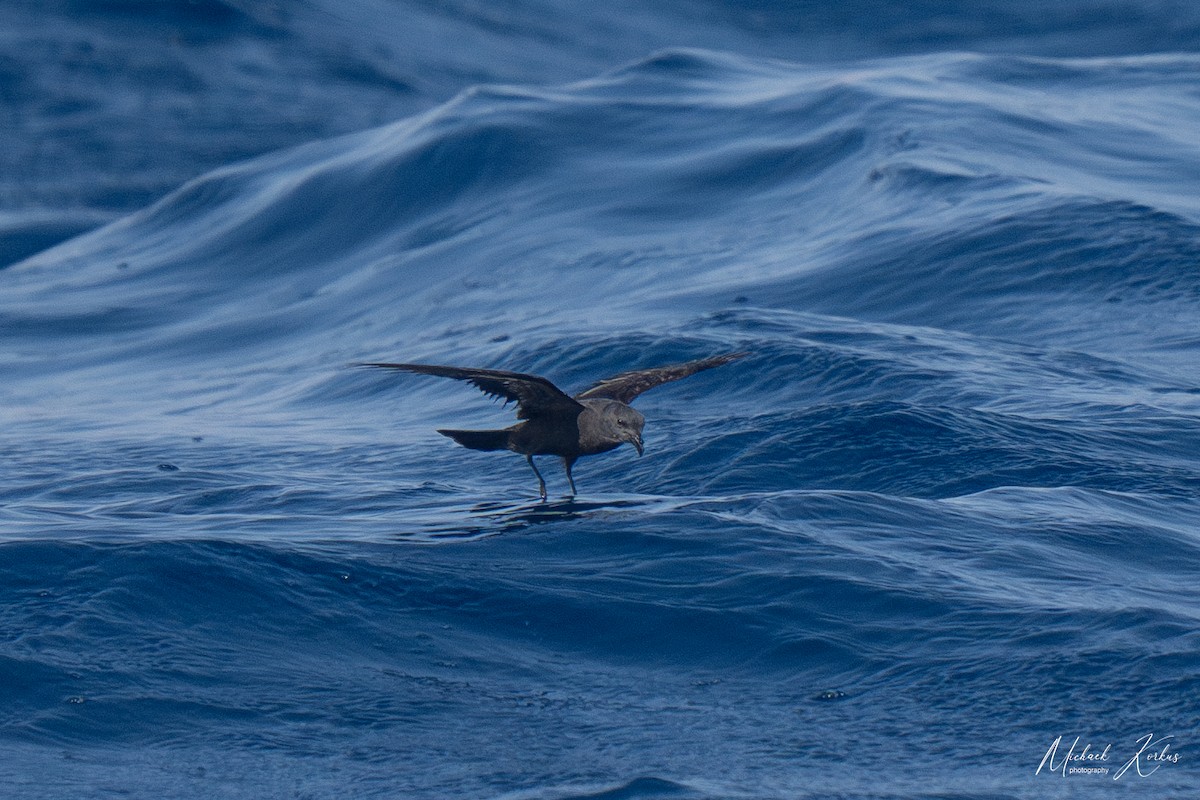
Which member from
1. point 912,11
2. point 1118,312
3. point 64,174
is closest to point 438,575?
point 1118,312

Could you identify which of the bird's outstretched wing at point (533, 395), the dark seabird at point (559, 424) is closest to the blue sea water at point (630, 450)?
the dark seabird at point (559, 424)

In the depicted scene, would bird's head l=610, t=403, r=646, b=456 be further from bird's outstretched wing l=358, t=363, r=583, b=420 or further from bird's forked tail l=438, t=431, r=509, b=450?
bird's forked tail l=438, t=431, r=509, b=450

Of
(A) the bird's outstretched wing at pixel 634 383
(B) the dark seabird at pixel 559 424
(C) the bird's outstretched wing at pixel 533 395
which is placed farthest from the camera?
(A) the bird's outstretched wing at pixel 634 383

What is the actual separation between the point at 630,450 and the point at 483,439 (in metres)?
1.82

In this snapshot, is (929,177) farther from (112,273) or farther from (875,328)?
(112,273)

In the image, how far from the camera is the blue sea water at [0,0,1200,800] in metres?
5.05

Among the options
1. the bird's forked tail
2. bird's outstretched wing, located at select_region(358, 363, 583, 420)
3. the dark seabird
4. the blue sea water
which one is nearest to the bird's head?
the dark seabird

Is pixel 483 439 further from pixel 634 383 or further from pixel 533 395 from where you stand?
pixel 634 383

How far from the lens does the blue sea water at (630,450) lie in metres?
5.05

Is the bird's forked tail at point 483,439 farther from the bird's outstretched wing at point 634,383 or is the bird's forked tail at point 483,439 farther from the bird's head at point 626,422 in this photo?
the bird's head at point 626,422

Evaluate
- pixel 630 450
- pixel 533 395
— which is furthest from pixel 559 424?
pixel 630 450

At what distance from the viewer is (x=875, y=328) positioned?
34.2 ft

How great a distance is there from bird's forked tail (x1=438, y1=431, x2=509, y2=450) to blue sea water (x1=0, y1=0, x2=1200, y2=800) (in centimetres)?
36

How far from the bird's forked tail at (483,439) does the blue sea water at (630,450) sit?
36 cm
